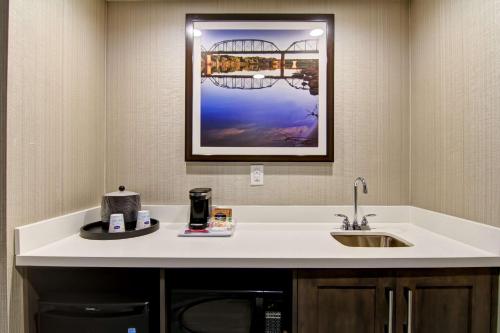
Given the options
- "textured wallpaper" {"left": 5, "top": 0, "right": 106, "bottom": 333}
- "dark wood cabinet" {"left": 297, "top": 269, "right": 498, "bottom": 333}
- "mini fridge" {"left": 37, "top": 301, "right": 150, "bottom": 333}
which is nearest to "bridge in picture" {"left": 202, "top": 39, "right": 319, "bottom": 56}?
"textured wallpaper" {"left": 5, "top": 0, "right": 106, "bottom": 333}

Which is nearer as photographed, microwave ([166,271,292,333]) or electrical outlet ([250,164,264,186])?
microwave ([166,271,292,333])

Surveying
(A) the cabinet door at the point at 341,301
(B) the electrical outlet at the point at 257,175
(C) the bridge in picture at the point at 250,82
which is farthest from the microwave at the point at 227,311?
(C) the bridge in picture at the point at 250,82

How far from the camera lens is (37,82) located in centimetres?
124

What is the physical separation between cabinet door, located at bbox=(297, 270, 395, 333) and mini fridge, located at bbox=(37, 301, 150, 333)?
655 millimetres

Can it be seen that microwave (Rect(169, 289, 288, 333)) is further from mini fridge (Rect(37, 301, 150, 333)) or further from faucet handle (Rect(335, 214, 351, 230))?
faucet handle (Rect(335, 214, 351, 230))

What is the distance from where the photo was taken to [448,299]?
118 cm

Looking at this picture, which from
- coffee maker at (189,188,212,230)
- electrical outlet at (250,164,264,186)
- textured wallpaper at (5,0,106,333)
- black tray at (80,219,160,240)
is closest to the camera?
textured wallpaper at (5,0,106,333)

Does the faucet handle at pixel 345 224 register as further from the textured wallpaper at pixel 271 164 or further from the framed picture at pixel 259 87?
the framed picture at pixel 259 87

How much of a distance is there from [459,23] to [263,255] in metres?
1.46

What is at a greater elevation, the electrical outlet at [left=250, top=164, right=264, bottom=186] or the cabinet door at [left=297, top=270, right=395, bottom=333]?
the electrical outlet at [left=250, top=164, right=264, bottom=186]

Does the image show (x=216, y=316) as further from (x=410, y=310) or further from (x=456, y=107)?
(x=456, y=107)

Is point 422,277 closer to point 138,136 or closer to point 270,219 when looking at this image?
point 270,219

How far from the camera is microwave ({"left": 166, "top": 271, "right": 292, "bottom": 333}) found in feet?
3.84

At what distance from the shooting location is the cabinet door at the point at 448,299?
117cm
